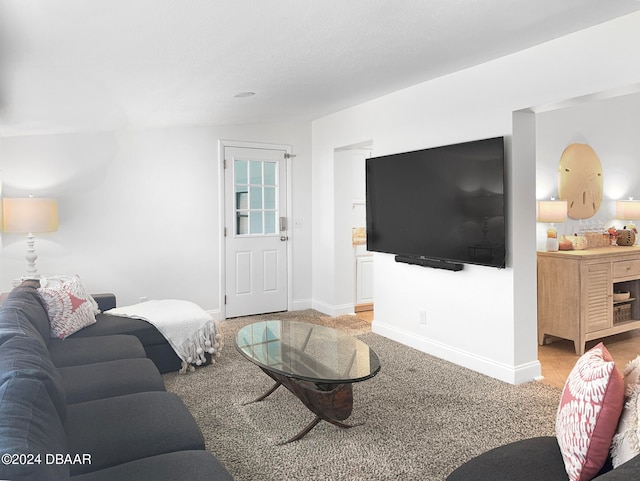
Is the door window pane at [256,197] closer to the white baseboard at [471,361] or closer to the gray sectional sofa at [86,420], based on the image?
the white baseboard at [471,361]

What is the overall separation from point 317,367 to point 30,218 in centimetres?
309

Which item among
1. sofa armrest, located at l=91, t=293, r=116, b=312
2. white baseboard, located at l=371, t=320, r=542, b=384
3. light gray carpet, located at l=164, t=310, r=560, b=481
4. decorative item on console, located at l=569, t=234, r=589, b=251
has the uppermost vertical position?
decorative item on console, located at l=569, t=234, r=589, b=251

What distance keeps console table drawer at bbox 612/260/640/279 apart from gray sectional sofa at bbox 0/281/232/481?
4199mm

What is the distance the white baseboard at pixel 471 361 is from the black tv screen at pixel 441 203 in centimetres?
78

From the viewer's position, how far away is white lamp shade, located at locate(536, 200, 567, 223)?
475 centimetres

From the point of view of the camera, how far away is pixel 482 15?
259 cm

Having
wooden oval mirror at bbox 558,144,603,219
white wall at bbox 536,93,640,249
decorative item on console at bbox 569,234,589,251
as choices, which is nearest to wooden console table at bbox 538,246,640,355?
decorative item on console at bbox 569,234,589,251

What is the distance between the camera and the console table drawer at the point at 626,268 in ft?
14.7

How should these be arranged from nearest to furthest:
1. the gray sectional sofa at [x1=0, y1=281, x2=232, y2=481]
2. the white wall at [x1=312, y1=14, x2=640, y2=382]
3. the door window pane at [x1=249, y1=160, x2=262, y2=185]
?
the gray sectional sofa at [x1=0, y1=281, x2=232, y2=481] < the white wall at [x1=312, y1=14, x2=640, y2=382] < the door window pane at [x1=249, y1=160, x2=262, y2=185]

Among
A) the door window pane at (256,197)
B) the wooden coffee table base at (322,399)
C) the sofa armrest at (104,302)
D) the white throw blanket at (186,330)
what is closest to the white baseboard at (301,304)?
the door window pane at (256,197)

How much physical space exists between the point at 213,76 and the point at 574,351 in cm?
397

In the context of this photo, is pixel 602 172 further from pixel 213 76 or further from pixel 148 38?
pixel 148 38

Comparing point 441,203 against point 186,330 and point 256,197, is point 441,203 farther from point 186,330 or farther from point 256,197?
point 256,197

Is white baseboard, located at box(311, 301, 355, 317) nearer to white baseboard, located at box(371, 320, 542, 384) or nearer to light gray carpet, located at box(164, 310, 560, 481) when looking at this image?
white baseboard, located at box(371, 320, 542, 384)
